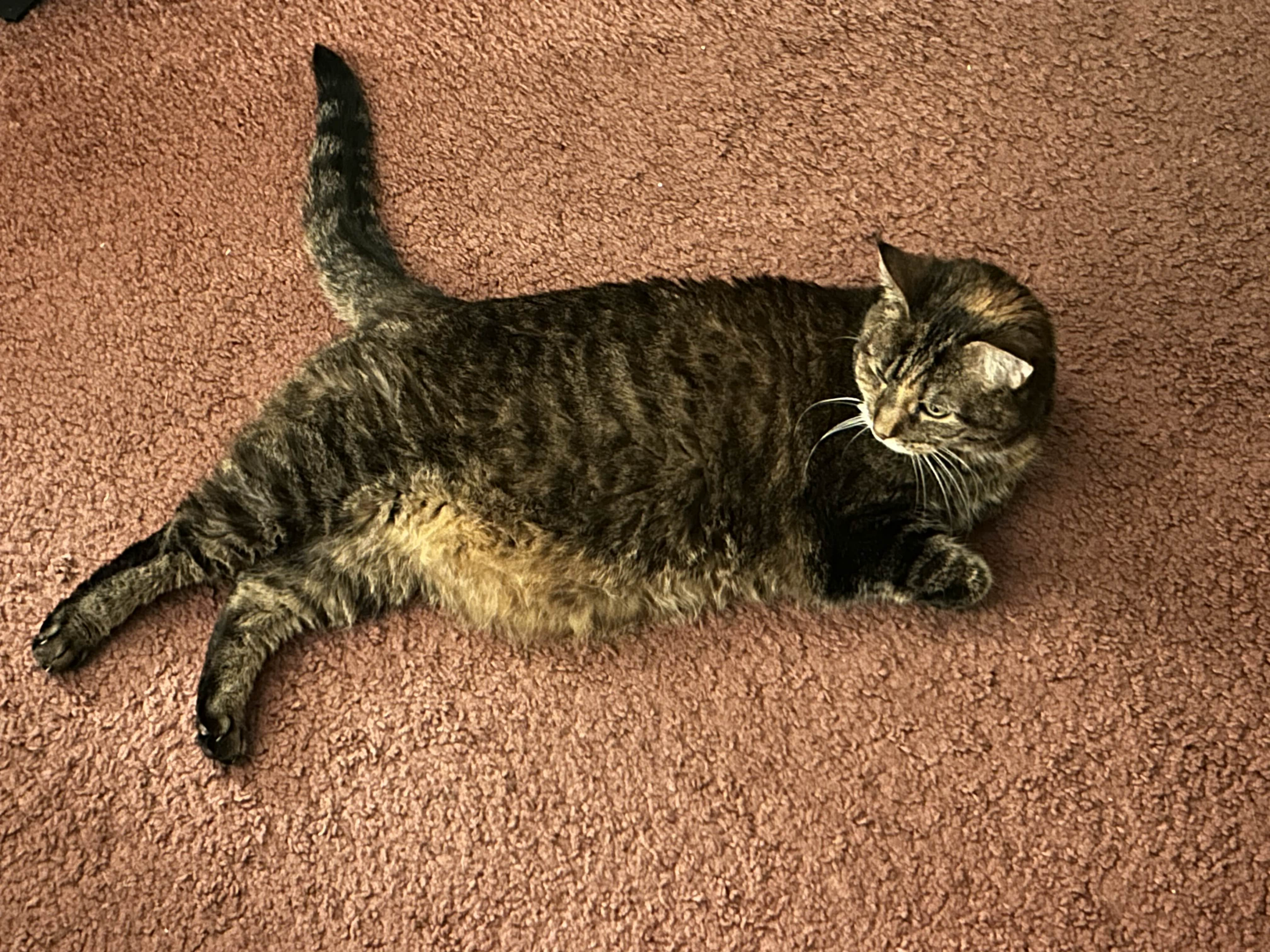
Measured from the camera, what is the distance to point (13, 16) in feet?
6.59

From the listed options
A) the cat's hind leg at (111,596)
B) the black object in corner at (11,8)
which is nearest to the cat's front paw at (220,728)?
the cat's hind leg at (111,596)

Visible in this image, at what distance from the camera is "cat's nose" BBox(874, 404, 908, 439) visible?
1413mm

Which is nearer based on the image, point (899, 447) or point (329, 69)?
point (899, 447)

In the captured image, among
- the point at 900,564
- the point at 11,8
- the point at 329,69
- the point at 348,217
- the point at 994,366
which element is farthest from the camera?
the point at 11,8

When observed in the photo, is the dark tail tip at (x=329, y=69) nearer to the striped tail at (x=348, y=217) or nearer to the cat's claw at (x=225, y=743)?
the striped tail at (x=348, y=217)

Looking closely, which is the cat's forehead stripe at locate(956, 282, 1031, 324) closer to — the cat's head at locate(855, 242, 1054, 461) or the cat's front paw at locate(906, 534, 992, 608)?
the cat's head at locate(855, 242, 1054, 461)

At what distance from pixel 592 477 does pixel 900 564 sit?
1.41ft

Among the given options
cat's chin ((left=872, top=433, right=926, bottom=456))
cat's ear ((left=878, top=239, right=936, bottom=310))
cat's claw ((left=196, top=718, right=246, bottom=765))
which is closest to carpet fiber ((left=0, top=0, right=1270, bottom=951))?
cat's claw ((left=196, top=718, right=246, bottom=765))

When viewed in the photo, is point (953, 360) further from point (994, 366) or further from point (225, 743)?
point (225, 743)

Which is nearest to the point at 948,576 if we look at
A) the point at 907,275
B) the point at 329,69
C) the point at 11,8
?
the point at 907,275

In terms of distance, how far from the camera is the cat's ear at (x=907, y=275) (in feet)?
4.62

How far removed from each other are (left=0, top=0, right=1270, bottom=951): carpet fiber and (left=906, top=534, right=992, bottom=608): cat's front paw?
61mm

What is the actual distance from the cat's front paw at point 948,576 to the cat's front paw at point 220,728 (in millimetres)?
900

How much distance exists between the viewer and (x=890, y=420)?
142 centimetres
